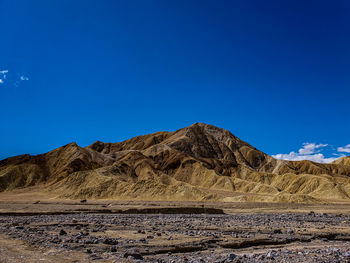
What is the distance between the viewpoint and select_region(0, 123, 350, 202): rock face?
89.9 meters

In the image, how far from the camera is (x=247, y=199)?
78875 millimetres

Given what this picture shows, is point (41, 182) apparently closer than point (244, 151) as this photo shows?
Yes

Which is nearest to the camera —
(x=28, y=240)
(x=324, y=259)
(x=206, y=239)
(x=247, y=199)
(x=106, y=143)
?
(x=324, y=259)

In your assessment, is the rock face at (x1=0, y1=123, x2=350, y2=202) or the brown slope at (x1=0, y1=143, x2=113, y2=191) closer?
the rock face at (x1=0, y1=123, x2=350, y2=202)

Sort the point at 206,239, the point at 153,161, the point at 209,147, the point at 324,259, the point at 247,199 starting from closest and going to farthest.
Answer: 1. the point at 324,259
2. the point at 206,239
3. the point at 247,199
4. the point at 153,161
5. the point at 209,147

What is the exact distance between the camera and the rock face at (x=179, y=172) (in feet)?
295

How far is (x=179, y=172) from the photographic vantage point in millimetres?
126625

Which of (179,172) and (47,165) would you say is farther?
(47,165)

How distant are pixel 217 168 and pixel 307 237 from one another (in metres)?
116

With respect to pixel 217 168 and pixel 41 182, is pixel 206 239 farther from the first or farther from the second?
pixel 217 168

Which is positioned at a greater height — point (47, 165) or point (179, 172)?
Answer: point (47, 165)

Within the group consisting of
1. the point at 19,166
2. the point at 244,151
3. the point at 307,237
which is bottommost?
the point at 307,237

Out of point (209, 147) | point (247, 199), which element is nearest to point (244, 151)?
point (209, 147)

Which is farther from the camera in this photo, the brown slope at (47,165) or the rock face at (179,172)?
the brown slope at (47,165)
